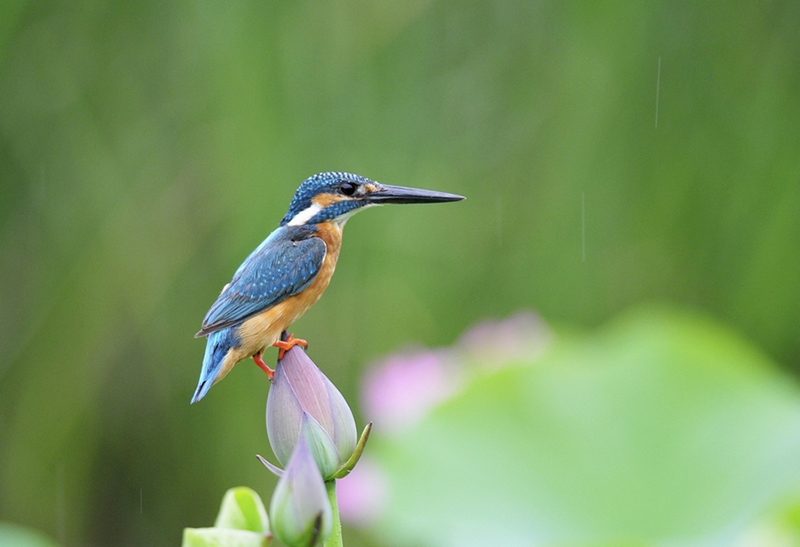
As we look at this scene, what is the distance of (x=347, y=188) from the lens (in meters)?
0.86

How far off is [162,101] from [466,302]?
3.18 feet

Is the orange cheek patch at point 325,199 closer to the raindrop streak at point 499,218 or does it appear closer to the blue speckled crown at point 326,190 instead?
the blue speckled crown at point 326,190

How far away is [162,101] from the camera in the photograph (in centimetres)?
216

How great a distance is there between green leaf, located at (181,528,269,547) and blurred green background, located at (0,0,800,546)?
154 centimetres

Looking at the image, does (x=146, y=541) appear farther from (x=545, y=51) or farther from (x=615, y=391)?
(x=615, y=391)

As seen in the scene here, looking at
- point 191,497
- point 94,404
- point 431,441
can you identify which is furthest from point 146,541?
point 431,441

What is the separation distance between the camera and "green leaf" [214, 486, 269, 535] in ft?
2.11

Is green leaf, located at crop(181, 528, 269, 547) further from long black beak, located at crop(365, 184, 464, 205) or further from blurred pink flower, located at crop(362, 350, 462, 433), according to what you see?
blurred pink flower, located at crop(362, 350, 462, 433)

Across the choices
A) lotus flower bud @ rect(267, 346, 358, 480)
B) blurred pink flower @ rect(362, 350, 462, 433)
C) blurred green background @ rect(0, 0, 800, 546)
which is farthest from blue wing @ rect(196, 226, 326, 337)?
blurred green background @ rect(0, 0, 800, 546)

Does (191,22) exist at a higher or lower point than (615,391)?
higher

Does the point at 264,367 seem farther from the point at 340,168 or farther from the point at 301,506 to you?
the point at 340,168

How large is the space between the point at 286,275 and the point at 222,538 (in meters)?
0.29

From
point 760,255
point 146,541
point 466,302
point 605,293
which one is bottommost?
point 146,541

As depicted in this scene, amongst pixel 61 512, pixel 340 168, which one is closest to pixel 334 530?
Result: pixel 340 168
